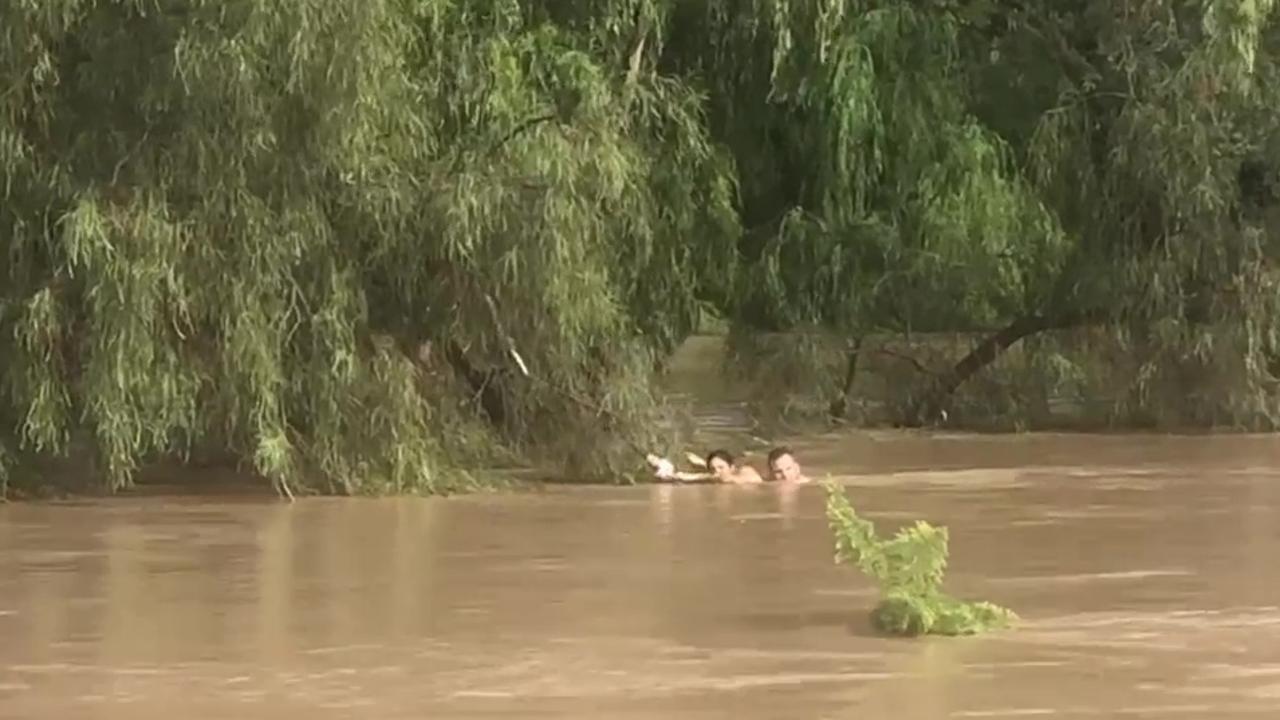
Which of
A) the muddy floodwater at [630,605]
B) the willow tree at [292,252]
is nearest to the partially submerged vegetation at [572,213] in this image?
the willow tree at [292,252]

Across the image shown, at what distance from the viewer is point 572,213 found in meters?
14.4

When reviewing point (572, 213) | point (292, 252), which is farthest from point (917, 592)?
point (292, 252)

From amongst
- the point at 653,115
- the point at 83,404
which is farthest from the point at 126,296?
the point at 653,115

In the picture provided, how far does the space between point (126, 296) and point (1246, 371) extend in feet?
30.4

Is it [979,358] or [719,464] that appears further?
[979,358]

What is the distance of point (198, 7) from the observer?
13414 mm

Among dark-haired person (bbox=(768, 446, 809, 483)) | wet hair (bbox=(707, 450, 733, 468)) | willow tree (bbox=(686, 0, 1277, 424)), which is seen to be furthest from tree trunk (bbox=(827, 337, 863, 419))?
dark-haired person (bbox=(768, 446, 809, 483))

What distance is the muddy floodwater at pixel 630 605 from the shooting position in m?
8.09

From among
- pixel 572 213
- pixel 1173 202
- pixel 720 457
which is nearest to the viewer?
pixel 572 213

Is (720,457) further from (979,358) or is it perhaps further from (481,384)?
(979,358)

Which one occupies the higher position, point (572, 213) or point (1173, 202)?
point (1173, 202)

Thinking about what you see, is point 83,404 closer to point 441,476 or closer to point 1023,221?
point 441,476

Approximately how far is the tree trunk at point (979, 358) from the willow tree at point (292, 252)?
4.95 metres

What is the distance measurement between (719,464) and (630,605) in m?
5.18
